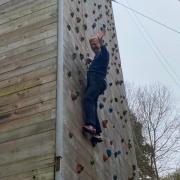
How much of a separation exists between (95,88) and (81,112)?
37cm

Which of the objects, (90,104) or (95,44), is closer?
(90,104)

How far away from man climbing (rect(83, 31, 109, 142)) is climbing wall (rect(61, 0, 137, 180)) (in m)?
0.10

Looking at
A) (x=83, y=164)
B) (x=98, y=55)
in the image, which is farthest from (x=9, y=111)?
(x=98, y=55)

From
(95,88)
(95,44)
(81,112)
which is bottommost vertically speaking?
(81,112)

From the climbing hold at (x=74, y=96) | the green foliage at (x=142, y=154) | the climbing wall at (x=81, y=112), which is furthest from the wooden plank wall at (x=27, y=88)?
the green foliage at (x=142, y=154)

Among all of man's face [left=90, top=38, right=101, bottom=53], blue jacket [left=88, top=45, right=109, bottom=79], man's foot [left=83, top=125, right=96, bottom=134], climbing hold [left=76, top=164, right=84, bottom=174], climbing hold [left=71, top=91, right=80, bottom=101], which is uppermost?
man's face [left=90, top=38, right=101, bottom=53]

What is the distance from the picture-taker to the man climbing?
443 cm

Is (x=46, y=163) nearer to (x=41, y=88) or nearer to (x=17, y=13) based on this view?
(x=41, y=88)

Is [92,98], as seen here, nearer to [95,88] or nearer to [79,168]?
[95,88]

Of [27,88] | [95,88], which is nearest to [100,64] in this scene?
[95,88]

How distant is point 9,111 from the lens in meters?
4.15

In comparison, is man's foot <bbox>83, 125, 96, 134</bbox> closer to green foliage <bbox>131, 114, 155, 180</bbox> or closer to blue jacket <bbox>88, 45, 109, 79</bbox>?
blue jacket <bbox>88, 45, 109, 79</bbox>

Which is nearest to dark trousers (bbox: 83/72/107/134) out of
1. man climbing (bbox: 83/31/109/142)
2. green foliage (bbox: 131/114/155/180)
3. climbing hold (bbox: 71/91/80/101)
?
man climbing (bbox: 83/31/109/142)

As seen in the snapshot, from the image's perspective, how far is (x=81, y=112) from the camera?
445 centimetres
